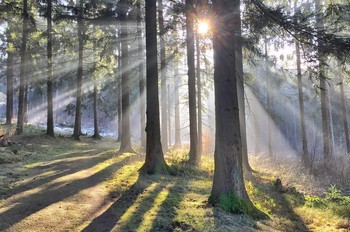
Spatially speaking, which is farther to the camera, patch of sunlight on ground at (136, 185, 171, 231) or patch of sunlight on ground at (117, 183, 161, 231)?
patch of sunlight on ground at (117, 183, 161, 231)

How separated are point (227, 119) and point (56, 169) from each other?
21.5ft

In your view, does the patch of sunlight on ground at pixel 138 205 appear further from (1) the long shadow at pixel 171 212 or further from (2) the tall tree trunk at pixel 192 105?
(2) the tall tree trunk at pixel 192 105

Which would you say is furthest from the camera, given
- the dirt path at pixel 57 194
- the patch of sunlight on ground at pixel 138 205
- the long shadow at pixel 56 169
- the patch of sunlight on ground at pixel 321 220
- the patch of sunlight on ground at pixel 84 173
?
the patch of sunlight on ground at pixel 84 173

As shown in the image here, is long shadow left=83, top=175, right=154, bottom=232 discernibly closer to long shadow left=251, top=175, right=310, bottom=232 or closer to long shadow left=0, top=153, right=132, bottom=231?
long shadow left=0, top=153, right=132, bottom=231

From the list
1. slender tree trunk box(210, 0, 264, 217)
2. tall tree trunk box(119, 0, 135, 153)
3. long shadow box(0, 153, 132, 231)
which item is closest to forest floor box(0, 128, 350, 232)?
long shadow box(0, 153, 132, 231)

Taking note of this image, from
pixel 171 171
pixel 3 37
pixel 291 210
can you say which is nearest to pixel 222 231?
pixel 291 210

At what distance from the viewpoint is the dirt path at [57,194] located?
18.0ft

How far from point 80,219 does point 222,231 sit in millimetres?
2512

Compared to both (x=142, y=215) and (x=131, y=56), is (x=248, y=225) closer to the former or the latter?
(x=142, y=215)

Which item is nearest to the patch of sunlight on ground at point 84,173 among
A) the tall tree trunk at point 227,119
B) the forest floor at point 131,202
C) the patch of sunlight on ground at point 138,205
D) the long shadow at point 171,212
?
the forest floor at point 131,202

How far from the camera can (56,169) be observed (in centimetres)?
1041

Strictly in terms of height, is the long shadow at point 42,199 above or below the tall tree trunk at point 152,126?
below

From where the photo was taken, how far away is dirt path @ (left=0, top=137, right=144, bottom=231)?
18.0ft

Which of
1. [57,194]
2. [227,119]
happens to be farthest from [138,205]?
[227,119]
